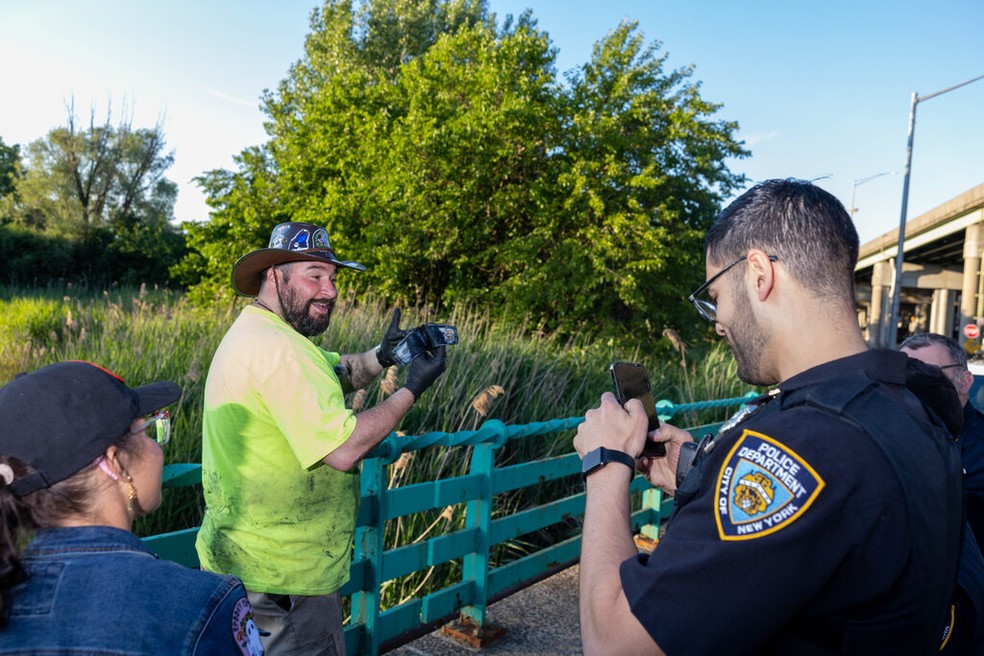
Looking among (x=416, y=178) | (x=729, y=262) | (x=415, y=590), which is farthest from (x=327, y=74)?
(x=729, y=262)

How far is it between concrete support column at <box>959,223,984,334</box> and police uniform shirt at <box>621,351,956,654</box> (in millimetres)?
37765

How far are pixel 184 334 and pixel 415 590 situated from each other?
13.1 feet

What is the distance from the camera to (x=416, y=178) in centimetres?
1414

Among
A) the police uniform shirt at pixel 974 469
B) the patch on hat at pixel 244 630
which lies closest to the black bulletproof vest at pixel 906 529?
the patch on hat at pixel 244 630

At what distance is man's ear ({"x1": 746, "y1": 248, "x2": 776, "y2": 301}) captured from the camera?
150cm

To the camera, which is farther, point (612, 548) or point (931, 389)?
point (931, 389)

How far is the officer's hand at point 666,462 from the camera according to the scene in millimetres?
2008

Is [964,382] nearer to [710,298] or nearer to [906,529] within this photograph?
[710,298]

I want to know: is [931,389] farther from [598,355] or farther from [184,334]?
[598,355]

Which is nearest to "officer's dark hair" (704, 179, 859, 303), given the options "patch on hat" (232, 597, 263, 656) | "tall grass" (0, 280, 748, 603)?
"patch on hat" (232, 597, 263, 656)

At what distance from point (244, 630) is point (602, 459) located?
0.78 meters

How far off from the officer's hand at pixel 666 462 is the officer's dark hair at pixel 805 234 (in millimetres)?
639

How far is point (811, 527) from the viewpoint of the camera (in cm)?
116

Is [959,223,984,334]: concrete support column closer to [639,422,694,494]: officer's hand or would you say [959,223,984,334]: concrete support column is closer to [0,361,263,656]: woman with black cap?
[639,422,694,494]: officer's hand
